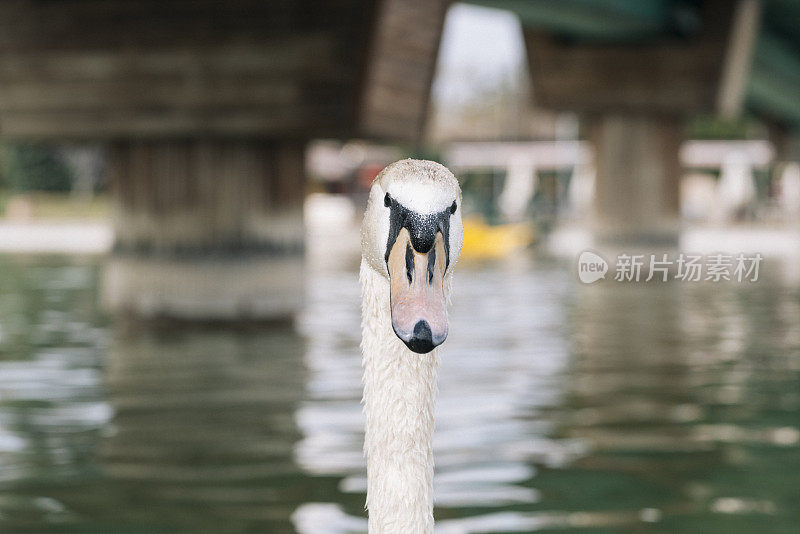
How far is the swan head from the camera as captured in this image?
386cm

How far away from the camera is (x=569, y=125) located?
75938 mm

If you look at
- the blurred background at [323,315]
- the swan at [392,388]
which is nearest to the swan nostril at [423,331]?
the swan at [392,388]

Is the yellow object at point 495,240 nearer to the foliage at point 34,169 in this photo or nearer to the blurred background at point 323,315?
the blurred background at point 323,315

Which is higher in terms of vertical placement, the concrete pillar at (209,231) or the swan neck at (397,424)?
the concrete pillar at (209,231)

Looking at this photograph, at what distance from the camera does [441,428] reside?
10125mm

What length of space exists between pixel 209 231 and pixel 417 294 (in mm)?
11413

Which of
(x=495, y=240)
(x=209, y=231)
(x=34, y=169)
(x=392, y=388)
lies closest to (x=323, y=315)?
(x=209, y=231)

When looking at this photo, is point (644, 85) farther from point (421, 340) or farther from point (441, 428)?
point (421, 340)

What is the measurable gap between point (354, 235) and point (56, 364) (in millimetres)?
33566

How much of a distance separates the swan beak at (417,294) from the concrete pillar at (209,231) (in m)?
11.2

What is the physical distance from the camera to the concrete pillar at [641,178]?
86.3ft

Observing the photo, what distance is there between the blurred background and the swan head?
3.66 m

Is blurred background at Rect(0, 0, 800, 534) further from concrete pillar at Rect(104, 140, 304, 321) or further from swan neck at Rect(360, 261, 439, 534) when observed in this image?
swan neck at Rect(360, 261, 439, 534)

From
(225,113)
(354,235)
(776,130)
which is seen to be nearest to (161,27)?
(225,113)
